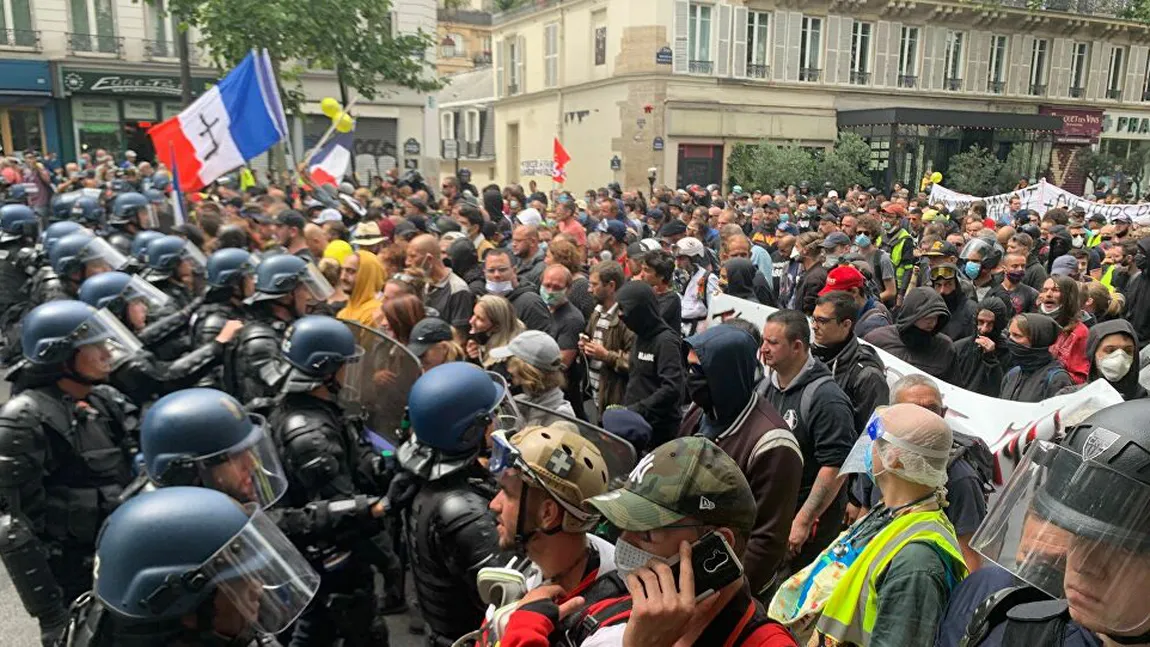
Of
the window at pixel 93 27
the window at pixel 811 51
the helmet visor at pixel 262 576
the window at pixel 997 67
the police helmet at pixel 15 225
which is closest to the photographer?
the helmet visor at pixel 262 576

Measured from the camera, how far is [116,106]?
28047 mm

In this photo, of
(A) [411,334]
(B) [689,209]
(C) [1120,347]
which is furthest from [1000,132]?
(A) [411,334]

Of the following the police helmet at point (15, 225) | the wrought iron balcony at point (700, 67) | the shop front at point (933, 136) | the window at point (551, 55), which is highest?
the window at point (551, 55)

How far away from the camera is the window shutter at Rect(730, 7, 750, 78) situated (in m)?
29.5

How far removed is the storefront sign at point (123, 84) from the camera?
26.7m

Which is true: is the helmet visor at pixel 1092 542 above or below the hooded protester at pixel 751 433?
above

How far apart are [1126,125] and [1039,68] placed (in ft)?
20.4

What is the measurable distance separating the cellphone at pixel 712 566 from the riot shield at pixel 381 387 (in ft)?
8.71

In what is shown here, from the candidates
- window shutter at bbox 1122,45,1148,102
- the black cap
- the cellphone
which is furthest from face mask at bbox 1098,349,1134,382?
window shutter at bbox 1122,45,1148,102

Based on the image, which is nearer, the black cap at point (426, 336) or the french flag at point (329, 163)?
the black cap at point (426, 336)

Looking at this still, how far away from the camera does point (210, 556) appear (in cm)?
202

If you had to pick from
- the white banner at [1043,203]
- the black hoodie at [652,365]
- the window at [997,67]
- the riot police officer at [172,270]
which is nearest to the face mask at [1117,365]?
the black hoodie at [652,365]

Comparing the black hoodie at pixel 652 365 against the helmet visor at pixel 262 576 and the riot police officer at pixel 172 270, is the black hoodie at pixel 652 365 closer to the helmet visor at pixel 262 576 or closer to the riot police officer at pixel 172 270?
the helmet visor at pixel 262 576

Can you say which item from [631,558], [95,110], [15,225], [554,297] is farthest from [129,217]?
[95,110]
